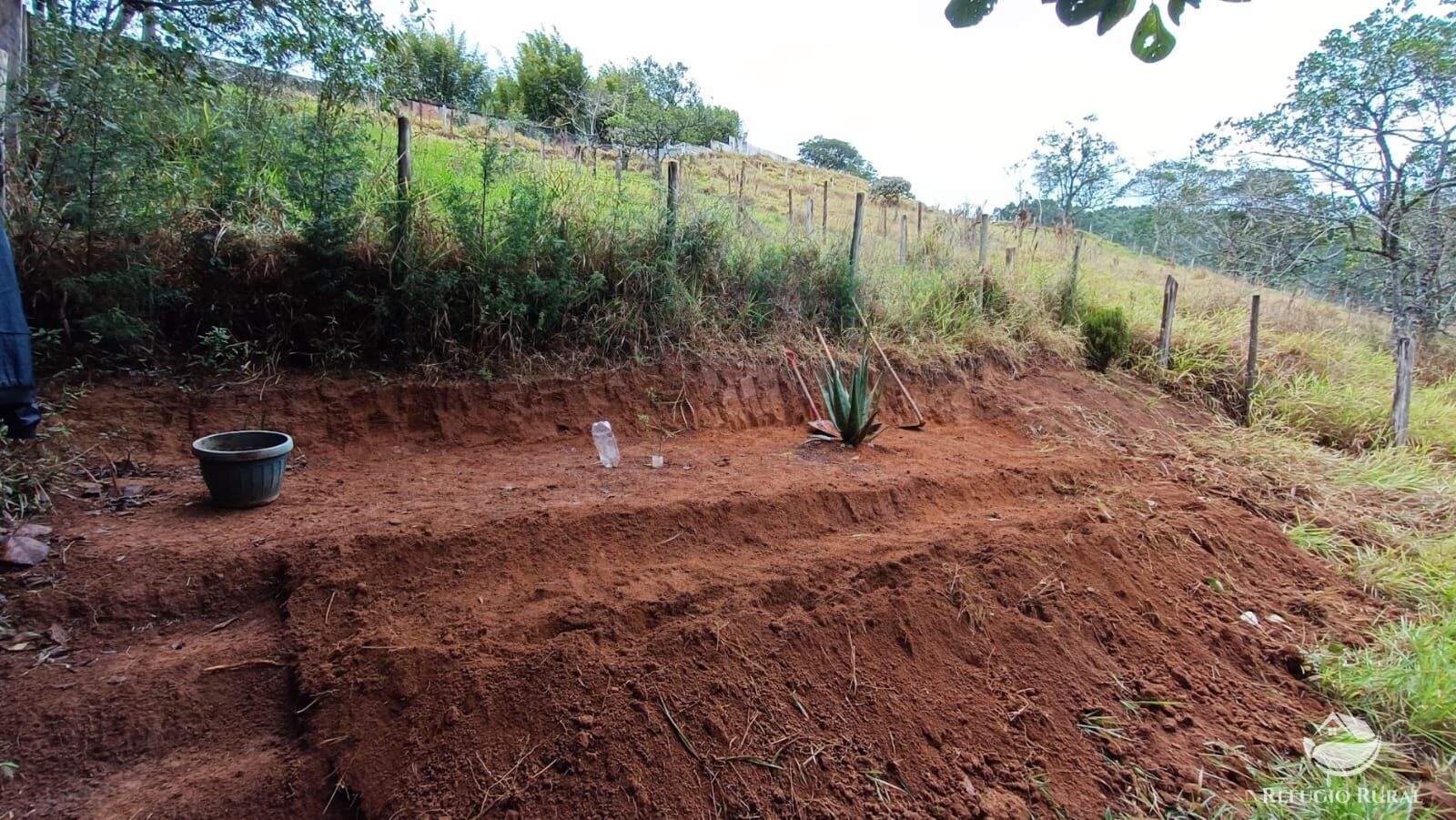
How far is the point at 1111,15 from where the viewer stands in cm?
123

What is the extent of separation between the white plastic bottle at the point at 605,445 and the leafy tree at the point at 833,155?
105ft

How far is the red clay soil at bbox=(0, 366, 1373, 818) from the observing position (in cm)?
155

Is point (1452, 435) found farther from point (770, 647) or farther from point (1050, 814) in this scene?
point (770, 647)

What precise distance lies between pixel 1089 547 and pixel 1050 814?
1.40 meters

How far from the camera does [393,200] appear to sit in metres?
3.58

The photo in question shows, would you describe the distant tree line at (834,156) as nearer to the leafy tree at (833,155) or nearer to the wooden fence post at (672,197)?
the leafy tree at (833,155)

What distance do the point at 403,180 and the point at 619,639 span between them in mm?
3190

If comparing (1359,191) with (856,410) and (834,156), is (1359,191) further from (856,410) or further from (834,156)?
(834,156)

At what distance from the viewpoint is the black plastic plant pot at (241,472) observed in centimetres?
238

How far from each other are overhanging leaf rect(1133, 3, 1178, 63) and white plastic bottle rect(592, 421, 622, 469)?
260 cm

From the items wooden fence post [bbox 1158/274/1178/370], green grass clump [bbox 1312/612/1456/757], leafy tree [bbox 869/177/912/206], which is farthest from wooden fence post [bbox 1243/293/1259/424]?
leafy tree [bbox 869/177/912/206]

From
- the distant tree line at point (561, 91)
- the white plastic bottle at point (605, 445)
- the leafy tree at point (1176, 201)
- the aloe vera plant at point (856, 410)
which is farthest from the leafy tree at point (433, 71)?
the leafy tree at point (1176, 201)

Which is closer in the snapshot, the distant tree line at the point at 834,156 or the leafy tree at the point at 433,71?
the leafy tree at the point at 433,71

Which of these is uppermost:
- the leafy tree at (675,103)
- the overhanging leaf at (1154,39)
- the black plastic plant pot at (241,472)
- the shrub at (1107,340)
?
the leafy tree at (675,103)
